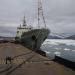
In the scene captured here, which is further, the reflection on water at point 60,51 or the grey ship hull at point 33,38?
the reflection on water at point 60,51

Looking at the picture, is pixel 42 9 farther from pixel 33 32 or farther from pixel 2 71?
pixel 2 71

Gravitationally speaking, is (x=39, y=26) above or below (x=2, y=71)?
above

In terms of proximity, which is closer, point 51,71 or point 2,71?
point 2,71

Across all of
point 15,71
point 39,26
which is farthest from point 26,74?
point 39,26

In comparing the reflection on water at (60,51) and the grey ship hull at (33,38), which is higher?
the grey ship hull at (33,38)

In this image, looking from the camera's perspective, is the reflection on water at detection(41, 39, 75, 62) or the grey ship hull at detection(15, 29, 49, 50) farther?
the reflection on water at detection(41, 39, 75, 62)

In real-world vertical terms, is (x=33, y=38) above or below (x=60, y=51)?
above

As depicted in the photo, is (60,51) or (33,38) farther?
(60,51)

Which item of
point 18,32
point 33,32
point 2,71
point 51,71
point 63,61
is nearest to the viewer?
point 2,71

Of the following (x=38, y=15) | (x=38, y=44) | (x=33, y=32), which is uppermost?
(x=38, y=15)

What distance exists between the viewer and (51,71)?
20.3 ft

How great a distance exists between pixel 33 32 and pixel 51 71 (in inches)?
877

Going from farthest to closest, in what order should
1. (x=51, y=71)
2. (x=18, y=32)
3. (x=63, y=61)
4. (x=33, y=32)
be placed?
(x=18, y=32) → (x=33, y=32) → (x=63, y=61) → (x=51, y=71)

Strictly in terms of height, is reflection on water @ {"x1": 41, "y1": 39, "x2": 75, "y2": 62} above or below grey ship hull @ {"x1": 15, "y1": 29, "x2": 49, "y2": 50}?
below
